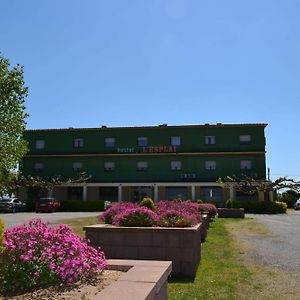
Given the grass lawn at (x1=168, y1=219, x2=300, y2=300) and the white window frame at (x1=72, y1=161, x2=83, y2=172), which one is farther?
the white window frame at (x1=72, y1=161, x2=83, y2=172)

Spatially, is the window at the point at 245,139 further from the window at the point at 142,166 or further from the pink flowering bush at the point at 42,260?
the pink flowering bush at the point at 42,260

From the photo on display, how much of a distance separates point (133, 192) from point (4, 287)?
48626mm

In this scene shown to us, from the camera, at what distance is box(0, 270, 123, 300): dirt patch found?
13.4 feet

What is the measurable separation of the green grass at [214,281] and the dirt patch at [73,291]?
226 cm

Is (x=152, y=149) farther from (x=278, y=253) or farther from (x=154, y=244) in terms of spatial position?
(x=154, y=244)

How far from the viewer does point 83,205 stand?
46.9 m

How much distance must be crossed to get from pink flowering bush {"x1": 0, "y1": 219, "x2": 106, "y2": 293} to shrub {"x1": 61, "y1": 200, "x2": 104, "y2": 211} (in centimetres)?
4140

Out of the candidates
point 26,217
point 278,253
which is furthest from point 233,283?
point 26,217

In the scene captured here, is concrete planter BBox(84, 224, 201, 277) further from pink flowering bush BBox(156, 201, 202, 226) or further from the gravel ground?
the gravel ground

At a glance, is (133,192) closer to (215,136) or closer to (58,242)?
(215,136)

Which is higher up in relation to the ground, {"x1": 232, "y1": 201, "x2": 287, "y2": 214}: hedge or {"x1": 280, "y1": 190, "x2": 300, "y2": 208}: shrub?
{"x1": 280, "y1": 190, "x2": 300, "y2": 208}: shrub

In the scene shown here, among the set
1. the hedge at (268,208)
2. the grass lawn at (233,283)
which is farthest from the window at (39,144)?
the grass lawn at (233,283)

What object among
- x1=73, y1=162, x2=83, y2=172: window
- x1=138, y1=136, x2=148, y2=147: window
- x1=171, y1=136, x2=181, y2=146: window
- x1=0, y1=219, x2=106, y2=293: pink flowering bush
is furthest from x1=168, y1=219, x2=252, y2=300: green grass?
x1=73, y1=162, x2=83, y2=172: window

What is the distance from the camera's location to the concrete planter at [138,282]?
3826 mm
